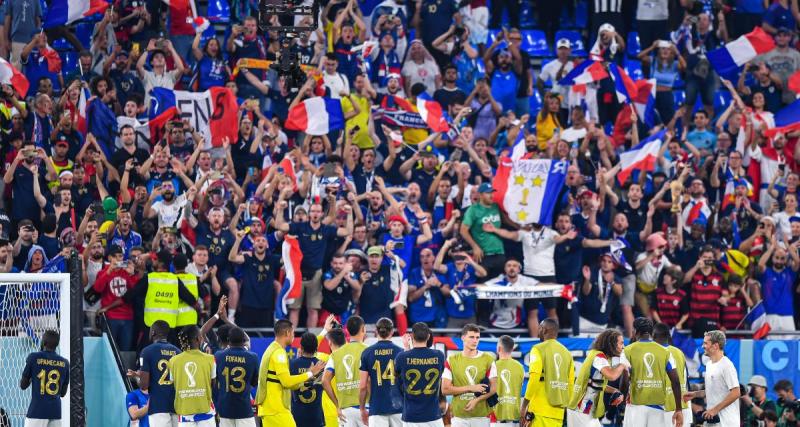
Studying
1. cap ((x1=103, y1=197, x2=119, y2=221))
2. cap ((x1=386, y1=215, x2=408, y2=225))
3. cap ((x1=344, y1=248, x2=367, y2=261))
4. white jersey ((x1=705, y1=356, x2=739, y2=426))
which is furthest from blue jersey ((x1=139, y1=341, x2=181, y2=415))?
white jersey ((x1=705, y1=356, x2=739, y2=426))

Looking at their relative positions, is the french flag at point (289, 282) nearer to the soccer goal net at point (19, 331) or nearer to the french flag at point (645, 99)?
the soccer goal net at point (19, 331)

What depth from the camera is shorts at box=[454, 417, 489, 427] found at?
2008 centimetres

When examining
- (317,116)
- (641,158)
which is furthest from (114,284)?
(641,158)

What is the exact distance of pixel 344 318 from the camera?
24031 millimetres

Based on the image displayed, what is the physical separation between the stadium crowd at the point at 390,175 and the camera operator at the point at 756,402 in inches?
63.9

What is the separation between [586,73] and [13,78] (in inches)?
390

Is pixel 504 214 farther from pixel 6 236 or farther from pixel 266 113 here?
pixel 6 236

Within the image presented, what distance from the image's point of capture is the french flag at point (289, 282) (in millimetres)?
23719

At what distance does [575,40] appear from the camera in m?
32.1

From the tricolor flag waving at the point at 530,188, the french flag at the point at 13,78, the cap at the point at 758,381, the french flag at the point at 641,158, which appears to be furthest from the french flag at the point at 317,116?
the cap at the point at 758,381

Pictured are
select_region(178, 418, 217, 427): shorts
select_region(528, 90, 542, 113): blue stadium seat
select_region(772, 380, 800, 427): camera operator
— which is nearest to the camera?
select_region(178, 418, 217, 427): shorts

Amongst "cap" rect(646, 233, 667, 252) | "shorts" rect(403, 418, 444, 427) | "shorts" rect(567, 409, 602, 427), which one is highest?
"cap" rect(646, 233, 667, 252)

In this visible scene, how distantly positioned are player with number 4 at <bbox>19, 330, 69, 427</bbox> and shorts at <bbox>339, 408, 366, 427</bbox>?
3.43m

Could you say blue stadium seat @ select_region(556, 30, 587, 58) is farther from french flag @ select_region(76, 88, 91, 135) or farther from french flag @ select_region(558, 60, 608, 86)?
french flag @ select_region(76, 88, 91, 135)
